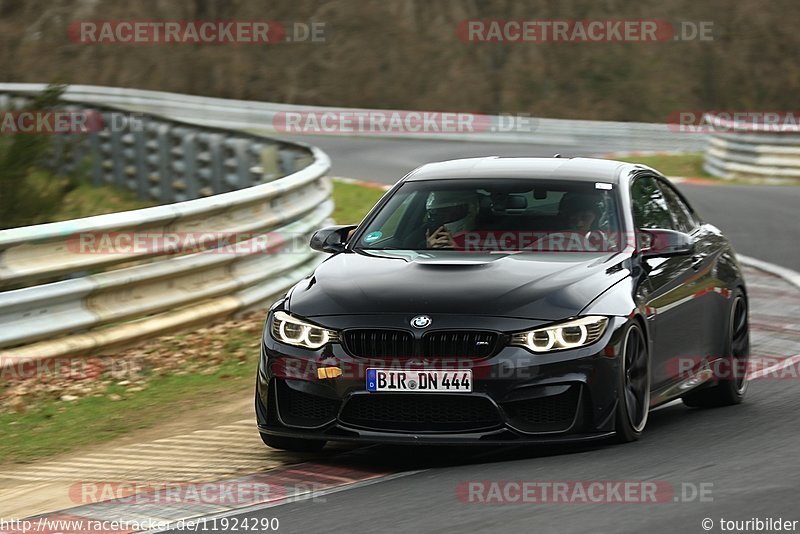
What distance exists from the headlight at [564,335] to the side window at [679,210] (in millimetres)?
1969

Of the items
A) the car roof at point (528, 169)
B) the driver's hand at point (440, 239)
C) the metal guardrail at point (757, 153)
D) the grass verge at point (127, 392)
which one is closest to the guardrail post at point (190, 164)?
the grass verge at point (127, 392)

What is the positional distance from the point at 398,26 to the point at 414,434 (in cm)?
4275

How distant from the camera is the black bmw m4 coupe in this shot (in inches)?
261

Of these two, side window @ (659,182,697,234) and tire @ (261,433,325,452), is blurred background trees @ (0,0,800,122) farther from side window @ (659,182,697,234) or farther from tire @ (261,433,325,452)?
tire @ (261,433,325,452)

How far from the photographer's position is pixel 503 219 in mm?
7793

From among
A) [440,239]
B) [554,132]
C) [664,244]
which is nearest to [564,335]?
[664,244]

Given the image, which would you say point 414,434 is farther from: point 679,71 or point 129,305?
point 679,71

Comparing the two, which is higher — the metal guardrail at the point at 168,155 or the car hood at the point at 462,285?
the car hood at the point at 462,285

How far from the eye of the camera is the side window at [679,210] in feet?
28.2

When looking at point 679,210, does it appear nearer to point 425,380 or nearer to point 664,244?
point 664,244

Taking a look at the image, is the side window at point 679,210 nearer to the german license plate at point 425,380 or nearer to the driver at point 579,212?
the driver at point 579,212

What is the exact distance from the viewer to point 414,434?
668 centimetres

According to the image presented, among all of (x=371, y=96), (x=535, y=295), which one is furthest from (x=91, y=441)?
(x=371, y=96)

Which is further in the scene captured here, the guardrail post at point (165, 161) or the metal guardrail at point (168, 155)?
the guardrail post at point (165, 161)
